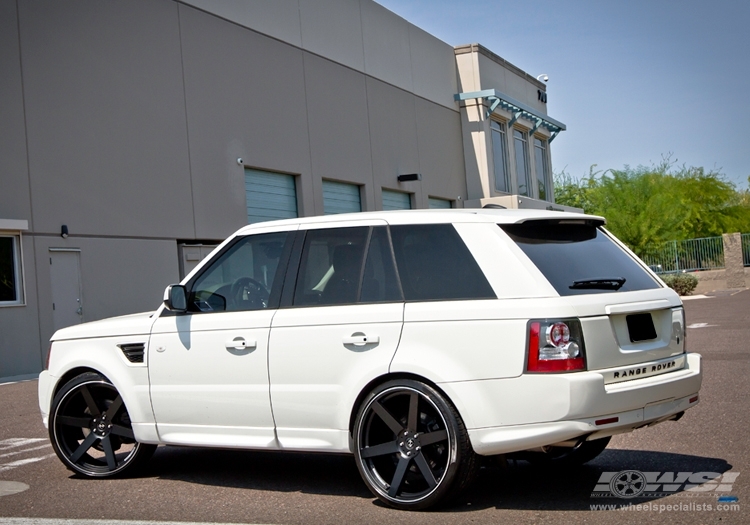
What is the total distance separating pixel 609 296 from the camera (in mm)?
5609

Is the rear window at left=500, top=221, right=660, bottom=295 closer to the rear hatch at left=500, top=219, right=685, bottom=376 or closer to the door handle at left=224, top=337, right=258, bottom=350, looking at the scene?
the rear hatch at left=500, top=219, right=685, bottom=376

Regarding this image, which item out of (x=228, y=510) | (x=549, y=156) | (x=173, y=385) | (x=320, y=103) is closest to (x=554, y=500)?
(x=228, y=510)

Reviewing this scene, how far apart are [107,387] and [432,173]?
100 ft

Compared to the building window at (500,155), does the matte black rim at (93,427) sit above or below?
below

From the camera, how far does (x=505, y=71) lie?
45094mm

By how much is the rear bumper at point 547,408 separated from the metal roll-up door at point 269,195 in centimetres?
2079

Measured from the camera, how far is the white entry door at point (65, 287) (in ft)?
65.7

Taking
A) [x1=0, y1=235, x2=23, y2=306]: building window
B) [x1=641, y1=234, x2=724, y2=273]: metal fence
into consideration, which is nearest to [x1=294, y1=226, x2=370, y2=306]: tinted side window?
[x1=0, y1=235, x2=23, y2=306]: building window

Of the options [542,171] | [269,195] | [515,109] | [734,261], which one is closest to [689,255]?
[734,261]

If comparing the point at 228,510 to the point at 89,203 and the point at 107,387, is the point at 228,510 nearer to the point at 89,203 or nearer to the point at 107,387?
the point at 107,387

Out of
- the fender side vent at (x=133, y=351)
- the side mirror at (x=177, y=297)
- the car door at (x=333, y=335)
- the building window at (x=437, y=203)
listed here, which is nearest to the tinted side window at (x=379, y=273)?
the car door at (x=333, y=335)

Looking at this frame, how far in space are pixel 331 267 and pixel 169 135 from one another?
58.1ft

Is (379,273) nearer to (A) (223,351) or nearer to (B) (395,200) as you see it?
(A) (223,351)

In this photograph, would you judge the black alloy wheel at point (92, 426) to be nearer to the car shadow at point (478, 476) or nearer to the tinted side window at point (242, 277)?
the car shadow at point (478, 476)
